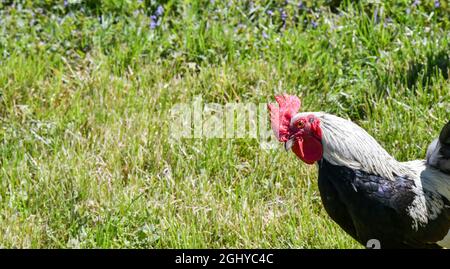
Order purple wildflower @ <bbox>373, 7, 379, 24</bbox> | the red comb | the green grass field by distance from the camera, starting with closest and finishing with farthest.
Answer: the red comb → the green grass field → purple wildflower @ <bbox>373, 7, 379, 24</bbox>

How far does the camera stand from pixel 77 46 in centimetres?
755

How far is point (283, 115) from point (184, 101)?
5.52 feet

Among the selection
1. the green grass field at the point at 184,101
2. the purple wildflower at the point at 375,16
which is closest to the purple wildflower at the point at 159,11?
the green grass field at the point at 184,101

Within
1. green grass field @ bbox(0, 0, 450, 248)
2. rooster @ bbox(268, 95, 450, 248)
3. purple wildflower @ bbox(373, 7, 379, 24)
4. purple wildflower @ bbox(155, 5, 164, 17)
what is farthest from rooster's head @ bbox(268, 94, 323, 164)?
purple wildflower @ bbox(155, 5, 164, 17)

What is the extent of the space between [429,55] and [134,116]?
6.74 feet

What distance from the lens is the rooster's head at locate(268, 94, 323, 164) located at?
5.22 metres

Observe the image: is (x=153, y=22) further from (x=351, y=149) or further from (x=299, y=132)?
(x=351, y=149)

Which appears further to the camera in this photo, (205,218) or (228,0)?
(228,0)

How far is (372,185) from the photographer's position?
5137 millimetres

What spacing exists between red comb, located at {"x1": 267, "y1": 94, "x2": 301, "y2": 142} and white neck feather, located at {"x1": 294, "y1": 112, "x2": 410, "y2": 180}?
0.23m

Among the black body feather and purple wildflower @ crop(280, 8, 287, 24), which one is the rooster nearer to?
the black body feather

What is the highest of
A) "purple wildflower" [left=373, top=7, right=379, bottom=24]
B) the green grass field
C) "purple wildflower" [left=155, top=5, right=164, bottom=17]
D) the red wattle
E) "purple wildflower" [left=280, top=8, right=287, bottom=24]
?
the red wattle

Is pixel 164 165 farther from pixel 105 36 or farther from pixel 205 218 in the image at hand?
pixel 105 36
